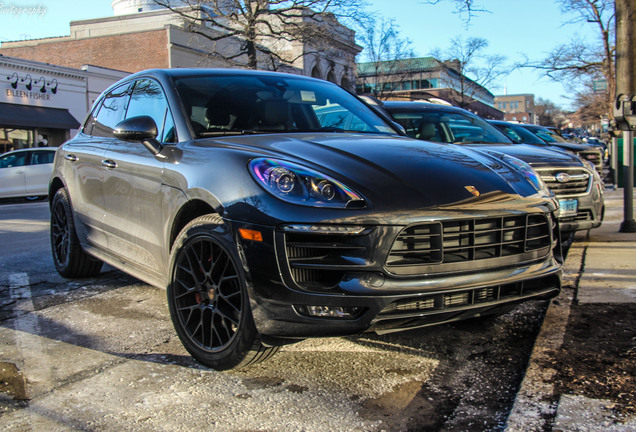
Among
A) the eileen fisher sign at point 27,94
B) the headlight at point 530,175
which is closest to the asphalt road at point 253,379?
the headlight at point 530,175

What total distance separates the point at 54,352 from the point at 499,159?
2.82 meters

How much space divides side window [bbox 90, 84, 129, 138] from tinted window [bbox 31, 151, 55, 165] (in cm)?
1425

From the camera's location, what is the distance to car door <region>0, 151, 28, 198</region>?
17.5 meters

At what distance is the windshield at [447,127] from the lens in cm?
734

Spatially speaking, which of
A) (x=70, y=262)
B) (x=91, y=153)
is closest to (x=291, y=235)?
(x=91, y=153)

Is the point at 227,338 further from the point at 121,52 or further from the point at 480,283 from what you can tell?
the point at 121,52

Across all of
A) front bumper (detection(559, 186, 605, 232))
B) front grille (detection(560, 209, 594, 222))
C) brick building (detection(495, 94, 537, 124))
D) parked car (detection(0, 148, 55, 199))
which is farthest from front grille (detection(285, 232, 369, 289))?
brick building (detection(495, 94, 537, 124))

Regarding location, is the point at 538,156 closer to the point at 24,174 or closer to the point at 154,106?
the point at 154,106

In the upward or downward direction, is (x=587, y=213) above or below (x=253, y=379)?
above

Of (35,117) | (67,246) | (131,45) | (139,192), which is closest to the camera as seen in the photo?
(139,192)

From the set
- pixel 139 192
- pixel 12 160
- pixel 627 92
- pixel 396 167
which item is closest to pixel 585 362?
pixel 396 167

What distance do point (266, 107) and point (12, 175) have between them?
16034mm

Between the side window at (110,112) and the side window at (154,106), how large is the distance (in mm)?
187

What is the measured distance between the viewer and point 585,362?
10.1 ft
